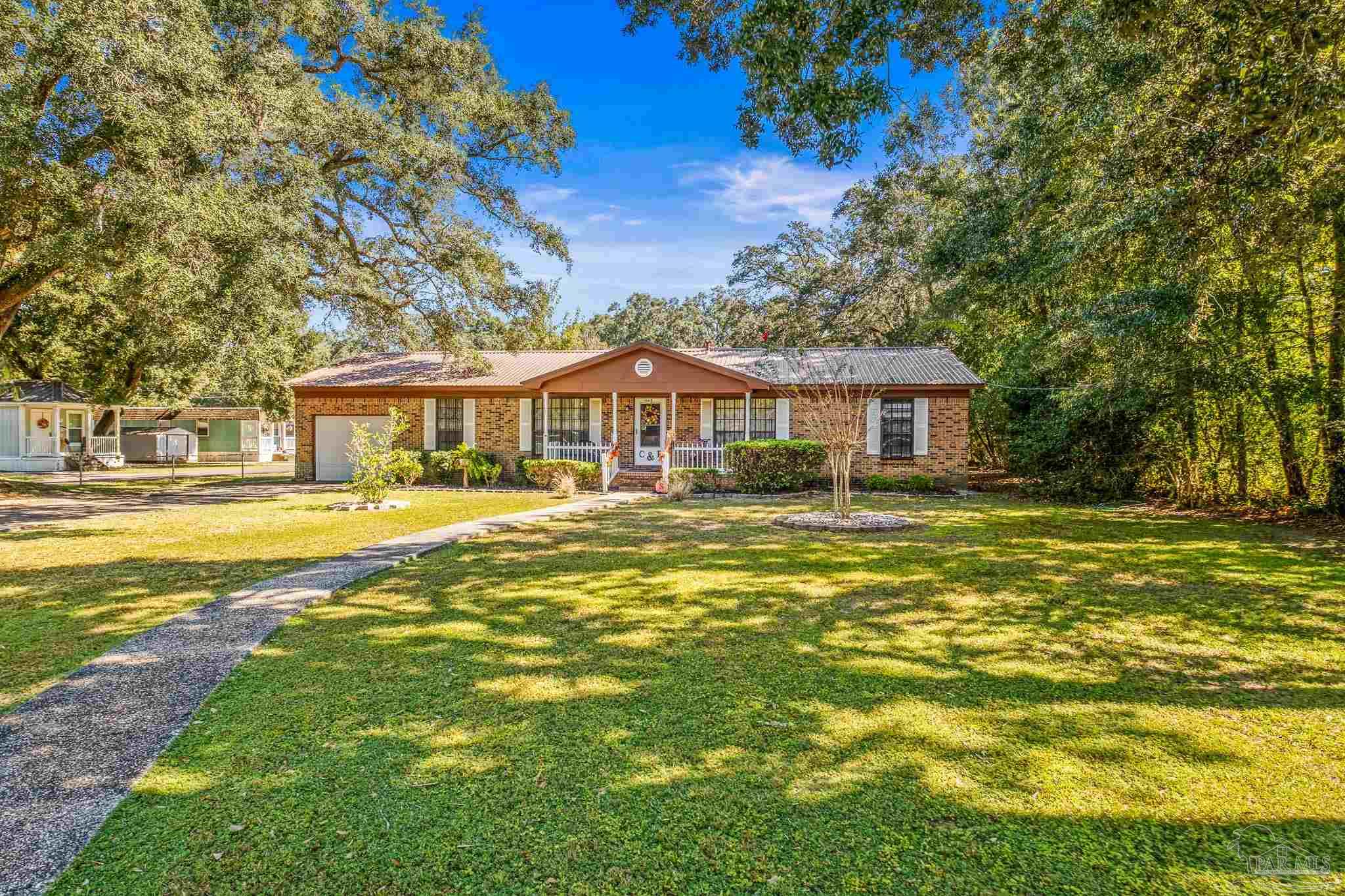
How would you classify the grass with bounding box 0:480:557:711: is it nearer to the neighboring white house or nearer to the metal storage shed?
the neighboring white house

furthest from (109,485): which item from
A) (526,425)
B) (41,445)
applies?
(526,425)

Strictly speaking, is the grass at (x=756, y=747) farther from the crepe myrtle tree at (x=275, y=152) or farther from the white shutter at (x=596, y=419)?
the white shutter at (x=596, y=419)

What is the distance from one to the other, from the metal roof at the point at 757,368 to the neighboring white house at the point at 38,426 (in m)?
13.0

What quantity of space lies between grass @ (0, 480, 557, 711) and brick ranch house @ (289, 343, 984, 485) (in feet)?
17.9

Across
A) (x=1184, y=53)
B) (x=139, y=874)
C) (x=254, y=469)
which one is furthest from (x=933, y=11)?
(x=254, y=469)

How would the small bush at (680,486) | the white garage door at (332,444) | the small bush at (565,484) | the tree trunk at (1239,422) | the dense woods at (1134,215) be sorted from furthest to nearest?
the white garage door at (332,444)
the small bush at (565,484)
the small bush at (680,486)
the tree trunk at (1239,422)
the dense woods at (1134,215)

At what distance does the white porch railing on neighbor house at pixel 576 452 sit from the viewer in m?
17.7

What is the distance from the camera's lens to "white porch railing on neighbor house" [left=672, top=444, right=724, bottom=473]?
17062 mm

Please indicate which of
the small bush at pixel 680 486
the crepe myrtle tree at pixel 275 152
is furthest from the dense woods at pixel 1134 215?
the small bush at pixel 680 486

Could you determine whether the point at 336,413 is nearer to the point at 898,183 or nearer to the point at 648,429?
the point at 648,429

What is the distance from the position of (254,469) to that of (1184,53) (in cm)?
3140

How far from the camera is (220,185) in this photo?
971 centimetres

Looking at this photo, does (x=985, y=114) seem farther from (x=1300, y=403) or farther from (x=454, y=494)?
(x=454, y=494)

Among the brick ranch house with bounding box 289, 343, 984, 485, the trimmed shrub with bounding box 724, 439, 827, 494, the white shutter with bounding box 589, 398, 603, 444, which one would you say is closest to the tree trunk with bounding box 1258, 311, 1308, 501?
the brick ranch house with bounding box 289, 343, 984, 485
